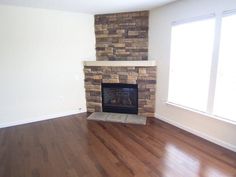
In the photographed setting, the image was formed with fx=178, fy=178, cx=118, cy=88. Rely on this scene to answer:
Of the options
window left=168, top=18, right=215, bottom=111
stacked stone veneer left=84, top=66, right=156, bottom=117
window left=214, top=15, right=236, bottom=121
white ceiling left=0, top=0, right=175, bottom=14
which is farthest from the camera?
stacked stone veneer left=84, top=66, right=156, bottom=117

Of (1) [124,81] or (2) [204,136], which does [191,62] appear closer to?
(2) [204,136]

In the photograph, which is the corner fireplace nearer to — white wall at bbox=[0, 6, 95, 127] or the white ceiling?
white wall at bbox=[0, 6, 95, 127]

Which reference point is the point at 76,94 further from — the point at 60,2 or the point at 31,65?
the point at 60,2

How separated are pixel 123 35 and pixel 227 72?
A: 237cm

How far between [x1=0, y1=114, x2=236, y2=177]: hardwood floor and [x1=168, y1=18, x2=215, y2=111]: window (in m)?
0.67

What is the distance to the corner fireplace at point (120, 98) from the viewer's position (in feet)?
13.9

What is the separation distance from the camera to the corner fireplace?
4238 mm

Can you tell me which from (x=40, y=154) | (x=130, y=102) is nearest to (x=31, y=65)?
(x=40, y=154)

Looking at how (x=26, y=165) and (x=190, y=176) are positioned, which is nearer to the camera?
(x=190, y=176)

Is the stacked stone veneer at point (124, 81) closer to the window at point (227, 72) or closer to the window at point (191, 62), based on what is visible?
the window at point (191, 62)

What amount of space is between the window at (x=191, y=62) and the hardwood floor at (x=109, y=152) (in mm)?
675

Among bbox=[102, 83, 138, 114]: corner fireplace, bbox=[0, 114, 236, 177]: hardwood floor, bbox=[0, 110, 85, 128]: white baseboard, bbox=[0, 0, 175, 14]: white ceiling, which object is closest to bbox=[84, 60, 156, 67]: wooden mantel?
bbox=[102, 83, 138, 114]: corner fireplace

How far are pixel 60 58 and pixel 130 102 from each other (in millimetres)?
1916

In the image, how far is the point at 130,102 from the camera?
4289 mm
